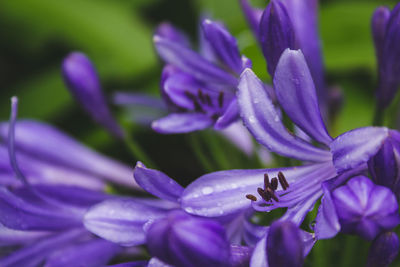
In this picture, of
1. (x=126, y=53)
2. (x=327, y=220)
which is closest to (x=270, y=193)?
(x=327, y=220)

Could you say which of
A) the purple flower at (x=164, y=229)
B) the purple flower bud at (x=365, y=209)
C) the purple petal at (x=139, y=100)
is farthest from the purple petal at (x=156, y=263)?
the purple petal at (x=139, y=100)

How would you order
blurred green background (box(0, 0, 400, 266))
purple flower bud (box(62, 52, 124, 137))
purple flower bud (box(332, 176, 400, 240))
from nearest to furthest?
1. purple flower bud (box(332, 176, 400, 240))
2. purple flower bud (box(62, 52, 124, 137))
3. blurred green background (box(0, 0, 400, 266))

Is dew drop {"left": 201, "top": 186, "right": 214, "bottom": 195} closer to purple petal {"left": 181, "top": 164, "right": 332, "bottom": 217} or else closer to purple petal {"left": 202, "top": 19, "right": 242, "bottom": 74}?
purple petal {"left": 181, "top": 164, "right": 332, "bottom": 217}

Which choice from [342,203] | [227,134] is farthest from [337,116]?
[342,203]

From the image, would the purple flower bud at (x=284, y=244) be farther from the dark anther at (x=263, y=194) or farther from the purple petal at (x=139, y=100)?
the purple petal at (x=139, y=100)

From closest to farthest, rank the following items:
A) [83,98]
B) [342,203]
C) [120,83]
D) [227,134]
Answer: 1. [342,203]
2. [83,98]
3. [227,134]
4. [120,83]

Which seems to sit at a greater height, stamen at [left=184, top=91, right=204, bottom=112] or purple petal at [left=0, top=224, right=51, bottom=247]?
stamen at [left=184, top=91, right=204, bottom=112]

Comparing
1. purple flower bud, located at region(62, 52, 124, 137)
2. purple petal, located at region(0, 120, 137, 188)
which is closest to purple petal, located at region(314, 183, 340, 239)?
purple flower bud, located at region(62, 52, 124, 137)

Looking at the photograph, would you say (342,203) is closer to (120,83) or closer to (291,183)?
(291,183)
